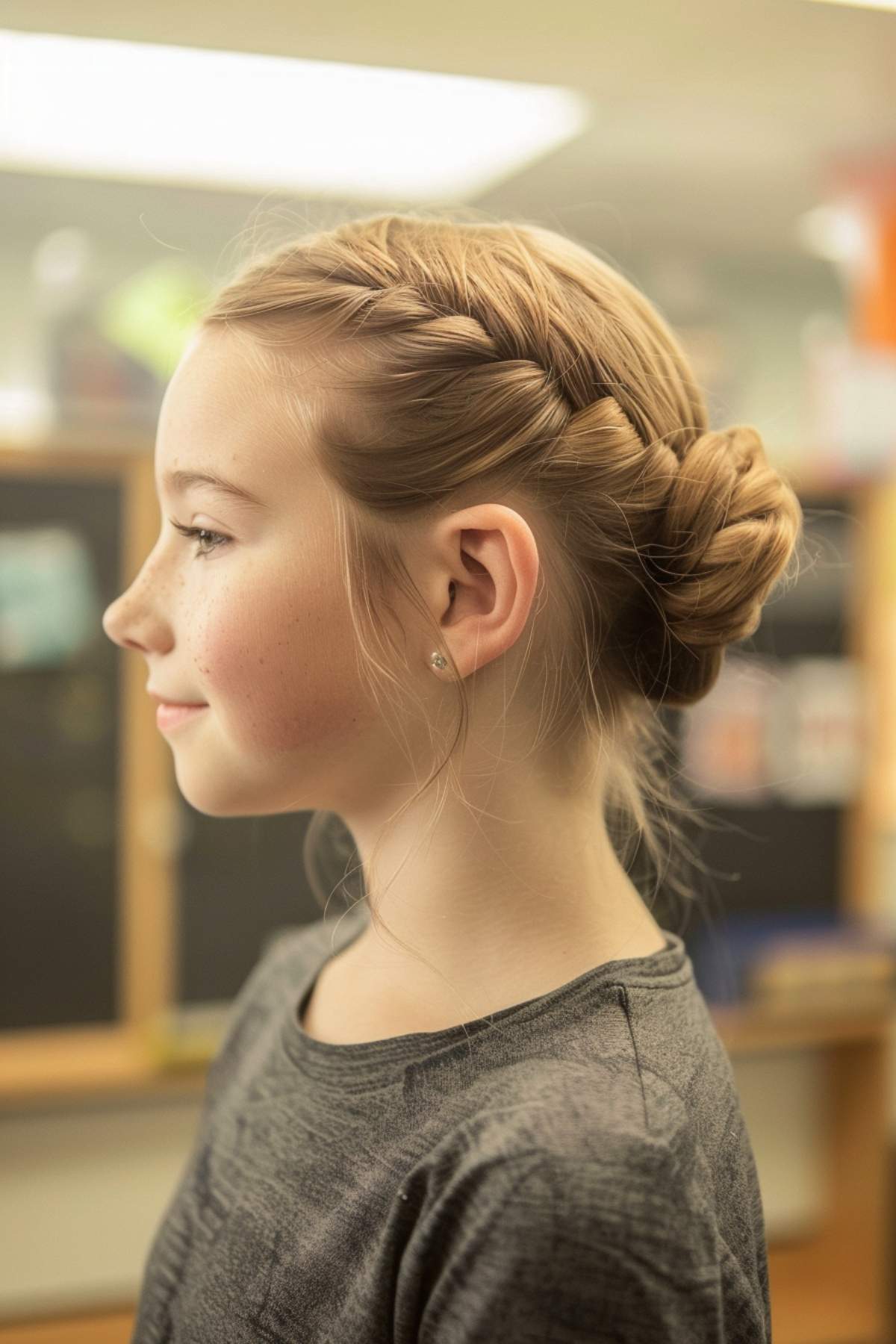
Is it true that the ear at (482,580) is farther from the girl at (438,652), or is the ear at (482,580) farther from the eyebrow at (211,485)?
the eyebrow at (211,485)

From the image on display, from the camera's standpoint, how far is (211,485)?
2.39 feet

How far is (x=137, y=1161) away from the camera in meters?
2.36

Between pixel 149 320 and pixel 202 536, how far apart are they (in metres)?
1.66

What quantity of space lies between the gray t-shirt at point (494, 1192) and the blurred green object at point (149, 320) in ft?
5.53

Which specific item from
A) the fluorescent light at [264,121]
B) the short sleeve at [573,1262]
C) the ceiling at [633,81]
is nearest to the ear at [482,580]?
the short sleeve at [573,1262]

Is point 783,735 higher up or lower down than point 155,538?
lower down

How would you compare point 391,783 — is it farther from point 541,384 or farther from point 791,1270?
point 791,1270

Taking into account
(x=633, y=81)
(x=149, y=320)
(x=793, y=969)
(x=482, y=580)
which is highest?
(x=633, y=81)

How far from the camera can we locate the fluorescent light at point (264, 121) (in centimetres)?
186

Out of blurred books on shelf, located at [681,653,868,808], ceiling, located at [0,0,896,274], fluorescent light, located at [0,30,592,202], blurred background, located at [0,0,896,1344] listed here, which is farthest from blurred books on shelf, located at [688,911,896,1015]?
fluorescent light, located at [0,30,592,202]

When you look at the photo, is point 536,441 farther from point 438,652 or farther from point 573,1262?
point 573,1262

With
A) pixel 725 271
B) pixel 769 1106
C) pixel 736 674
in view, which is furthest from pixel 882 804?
pixel 725 271

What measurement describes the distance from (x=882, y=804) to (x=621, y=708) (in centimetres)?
210

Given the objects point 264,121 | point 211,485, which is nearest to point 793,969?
point 264,121
